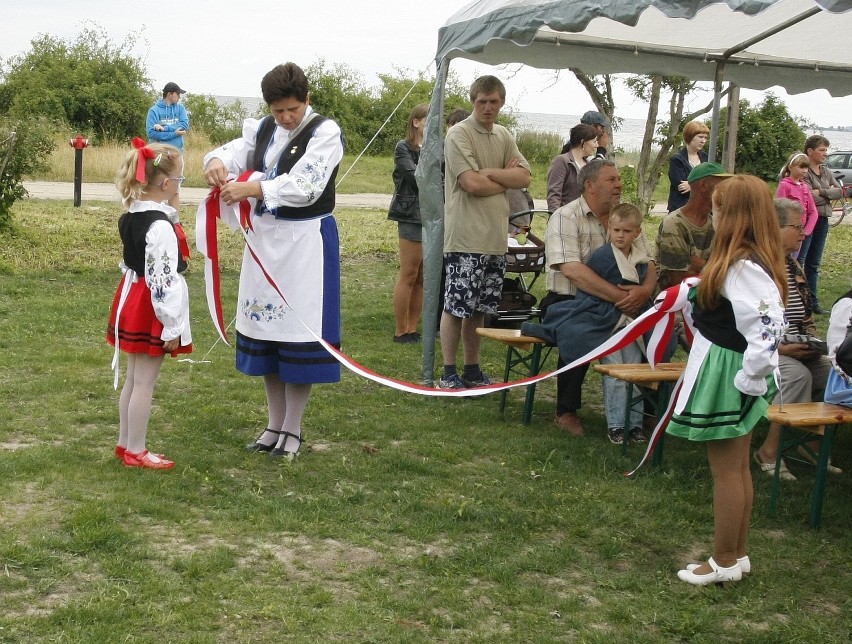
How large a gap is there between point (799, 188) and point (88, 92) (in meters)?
23.8

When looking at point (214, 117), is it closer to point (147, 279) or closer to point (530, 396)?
point (530, 396)

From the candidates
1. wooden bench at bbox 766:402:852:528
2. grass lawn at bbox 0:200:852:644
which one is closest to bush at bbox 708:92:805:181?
grass lawn at bbox 0:200:852:644

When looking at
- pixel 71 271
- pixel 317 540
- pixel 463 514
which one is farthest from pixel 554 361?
pixel 71 271

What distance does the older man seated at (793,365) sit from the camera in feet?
18.0

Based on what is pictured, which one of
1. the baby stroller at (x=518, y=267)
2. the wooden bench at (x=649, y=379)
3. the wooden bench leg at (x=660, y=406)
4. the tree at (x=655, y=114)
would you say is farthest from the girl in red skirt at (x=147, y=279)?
the tree at (x=655, y=114)

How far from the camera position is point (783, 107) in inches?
1017

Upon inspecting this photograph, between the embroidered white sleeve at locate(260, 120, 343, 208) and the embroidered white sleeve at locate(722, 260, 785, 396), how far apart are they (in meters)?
2.07

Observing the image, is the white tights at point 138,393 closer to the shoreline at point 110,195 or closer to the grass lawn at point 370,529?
Answer: the grass lawn at point 370,529

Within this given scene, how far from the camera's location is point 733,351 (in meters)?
3.85

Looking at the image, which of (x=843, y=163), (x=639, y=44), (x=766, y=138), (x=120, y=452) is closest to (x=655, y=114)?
(x=766, y=138)

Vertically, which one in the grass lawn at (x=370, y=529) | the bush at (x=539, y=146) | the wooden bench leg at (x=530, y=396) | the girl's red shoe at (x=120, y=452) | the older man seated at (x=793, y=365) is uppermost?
the bush at (x=539, y=146)

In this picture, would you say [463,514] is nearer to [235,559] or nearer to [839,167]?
[235,559]

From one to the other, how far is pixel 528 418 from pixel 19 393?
307 cm

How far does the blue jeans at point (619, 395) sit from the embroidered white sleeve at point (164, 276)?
→ 252 cm
